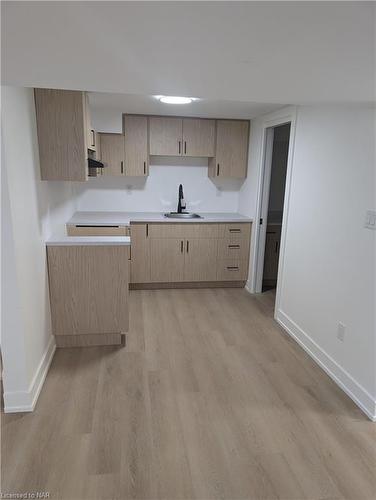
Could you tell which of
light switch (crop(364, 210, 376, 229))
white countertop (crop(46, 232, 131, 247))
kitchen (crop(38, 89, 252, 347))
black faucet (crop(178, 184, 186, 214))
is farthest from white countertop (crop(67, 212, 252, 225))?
light switch (crop(364, 210, 376, 229))

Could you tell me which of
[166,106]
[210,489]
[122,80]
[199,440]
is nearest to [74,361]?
[199,440]

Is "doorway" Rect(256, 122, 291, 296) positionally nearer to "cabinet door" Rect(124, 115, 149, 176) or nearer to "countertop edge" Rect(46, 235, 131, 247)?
"cabinet door" Rect(124, 115, 149, 176)

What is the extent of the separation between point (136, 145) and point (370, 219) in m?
2.90

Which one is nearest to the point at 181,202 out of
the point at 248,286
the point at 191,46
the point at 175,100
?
the point at 248,286

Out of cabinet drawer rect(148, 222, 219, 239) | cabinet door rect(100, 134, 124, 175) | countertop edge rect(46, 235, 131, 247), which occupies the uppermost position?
cabinet door rect(100, 134, 124, 175)

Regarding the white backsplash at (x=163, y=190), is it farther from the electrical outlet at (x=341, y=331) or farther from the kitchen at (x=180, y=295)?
the electrical outlet at (x=341, y=331)

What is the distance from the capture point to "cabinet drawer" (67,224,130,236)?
148 inches

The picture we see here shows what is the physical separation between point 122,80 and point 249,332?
2.53 m

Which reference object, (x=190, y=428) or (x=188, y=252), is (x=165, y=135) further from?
(x=190, y=428)

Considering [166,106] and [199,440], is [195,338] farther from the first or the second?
[166,106]

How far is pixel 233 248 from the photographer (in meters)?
4.27

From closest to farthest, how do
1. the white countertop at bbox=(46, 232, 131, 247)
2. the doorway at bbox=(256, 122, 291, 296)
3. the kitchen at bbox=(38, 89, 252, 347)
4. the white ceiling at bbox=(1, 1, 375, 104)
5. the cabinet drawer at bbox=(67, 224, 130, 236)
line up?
the white ceiling at bbox=(1, 1, 375, 104), the white countertop at bbox=(46, 232, 131, 247), the cabinet drawer at bbox=(67, 224, 130, 236), the doorway at bbox=(256, 122, 291, 296), the kitchen at bbox=(38, 89, 252, 347)

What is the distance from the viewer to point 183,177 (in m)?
4.59

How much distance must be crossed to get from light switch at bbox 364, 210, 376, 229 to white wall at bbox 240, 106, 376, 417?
0.04m
